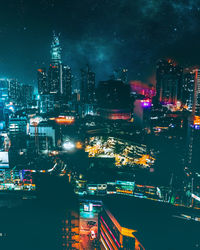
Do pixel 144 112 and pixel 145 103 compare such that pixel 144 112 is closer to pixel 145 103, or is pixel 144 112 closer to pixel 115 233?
pixel 145 103

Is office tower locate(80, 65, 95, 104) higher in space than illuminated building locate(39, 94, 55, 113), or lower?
higher

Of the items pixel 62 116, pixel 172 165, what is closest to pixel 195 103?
pixel 172 165

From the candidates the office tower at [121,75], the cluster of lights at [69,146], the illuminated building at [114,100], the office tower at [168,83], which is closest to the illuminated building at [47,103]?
the illuminated building at [114,100]

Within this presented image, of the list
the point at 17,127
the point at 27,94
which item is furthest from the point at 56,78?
the point at 17,127

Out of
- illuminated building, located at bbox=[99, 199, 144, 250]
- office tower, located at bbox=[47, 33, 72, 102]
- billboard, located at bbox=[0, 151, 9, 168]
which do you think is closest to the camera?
illuminated building, located at bbox=[99, 199, 144, 250]

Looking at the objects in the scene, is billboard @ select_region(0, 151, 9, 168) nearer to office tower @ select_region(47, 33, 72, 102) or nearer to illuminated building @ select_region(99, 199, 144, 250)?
illuminated building @ select_region(99, 199, 144, 250)

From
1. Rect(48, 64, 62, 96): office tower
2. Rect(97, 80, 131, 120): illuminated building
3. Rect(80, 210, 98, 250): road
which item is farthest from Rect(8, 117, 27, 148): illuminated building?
Rect(48, 64, 62, 96): office tower
